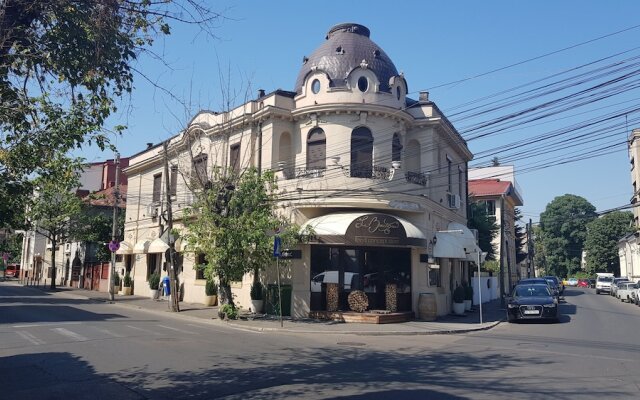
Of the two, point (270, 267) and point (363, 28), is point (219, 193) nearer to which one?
point (270, 267)

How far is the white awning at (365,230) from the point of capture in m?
19.2

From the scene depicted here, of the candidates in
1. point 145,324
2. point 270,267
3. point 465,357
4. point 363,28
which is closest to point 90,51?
point 465,357

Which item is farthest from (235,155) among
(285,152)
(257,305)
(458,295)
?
(458,295)

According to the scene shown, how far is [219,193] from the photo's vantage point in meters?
19.4

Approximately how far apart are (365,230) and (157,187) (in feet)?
55.9

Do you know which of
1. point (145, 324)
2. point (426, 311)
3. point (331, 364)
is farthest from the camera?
point (426, 311)

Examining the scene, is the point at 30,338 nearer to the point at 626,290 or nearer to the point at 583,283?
the point at 626,290

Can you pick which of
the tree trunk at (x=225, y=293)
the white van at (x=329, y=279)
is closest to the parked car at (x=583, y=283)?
the white van at (x=329, y=279)

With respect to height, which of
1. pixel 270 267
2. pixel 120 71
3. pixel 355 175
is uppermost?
pixel 355 175

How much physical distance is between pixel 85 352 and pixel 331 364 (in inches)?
207

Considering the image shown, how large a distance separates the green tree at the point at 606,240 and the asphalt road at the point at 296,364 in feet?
221

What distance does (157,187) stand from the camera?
31516 mm

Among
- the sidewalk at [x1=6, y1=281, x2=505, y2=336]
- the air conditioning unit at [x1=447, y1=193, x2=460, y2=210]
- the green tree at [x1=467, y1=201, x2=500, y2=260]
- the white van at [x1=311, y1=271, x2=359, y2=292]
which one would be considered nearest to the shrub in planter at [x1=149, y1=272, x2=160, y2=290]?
the sidewalk at [x1=6, y1=281, x2=505, y2=336]

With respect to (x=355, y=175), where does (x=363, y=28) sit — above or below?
above
